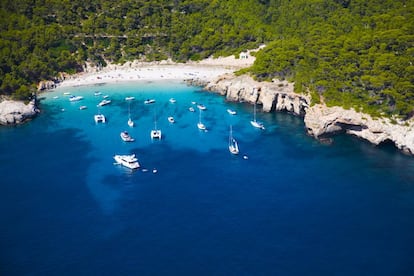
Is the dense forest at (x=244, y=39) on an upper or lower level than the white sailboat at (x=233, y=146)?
upper

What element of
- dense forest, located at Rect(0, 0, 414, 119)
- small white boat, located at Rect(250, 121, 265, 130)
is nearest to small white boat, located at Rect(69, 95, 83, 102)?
dense forest, located at Rect(0, 0, 414, 119)

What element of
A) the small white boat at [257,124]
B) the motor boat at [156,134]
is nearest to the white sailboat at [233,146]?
the small white boat at [257,124]

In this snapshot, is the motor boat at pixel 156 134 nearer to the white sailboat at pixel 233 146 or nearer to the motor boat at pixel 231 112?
the white sailboat at pixel 233 146

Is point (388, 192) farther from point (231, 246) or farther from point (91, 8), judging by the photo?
point (91, 8)

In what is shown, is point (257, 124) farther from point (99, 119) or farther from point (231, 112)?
point (99, 119)

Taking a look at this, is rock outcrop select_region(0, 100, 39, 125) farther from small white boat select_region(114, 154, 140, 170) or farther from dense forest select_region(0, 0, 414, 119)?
small white boat select_region(114, 154, 140, 170)

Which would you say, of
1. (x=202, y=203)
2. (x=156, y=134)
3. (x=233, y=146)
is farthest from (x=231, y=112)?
(x=202, y=203)

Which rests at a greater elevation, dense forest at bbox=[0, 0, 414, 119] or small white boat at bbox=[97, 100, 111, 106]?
dense forest at bbox=[0, 0, 414, 119]
